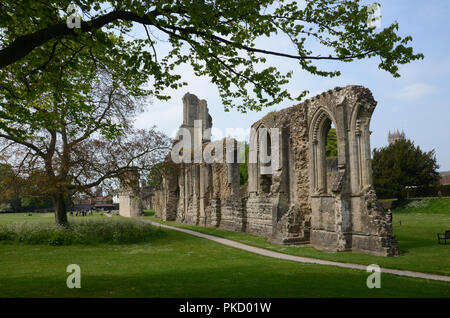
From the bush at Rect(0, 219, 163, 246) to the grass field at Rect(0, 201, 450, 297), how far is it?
2.47m

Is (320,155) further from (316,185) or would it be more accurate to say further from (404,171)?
(404,171)

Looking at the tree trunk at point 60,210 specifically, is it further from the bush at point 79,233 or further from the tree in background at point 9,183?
the tree in background at point 9,183

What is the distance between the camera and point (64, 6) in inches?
295

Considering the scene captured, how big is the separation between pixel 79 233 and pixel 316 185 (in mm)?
11435

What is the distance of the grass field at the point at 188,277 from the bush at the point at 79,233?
2.47 m

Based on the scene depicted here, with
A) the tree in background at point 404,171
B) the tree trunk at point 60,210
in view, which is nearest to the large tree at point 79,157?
the tree trunk at point 60,210

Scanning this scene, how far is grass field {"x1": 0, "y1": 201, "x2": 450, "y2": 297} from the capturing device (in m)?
6.81

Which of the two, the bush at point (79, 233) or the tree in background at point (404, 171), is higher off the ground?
the tree in background at point (404, 171)

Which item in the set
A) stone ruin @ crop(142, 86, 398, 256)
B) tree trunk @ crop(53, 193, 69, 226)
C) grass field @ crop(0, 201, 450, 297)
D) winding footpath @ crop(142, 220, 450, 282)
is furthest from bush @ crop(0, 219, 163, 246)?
winding footpath @ crop(142, 220, 450, 282)

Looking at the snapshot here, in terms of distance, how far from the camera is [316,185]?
15148mm

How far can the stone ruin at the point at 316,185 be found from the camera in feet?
42.2

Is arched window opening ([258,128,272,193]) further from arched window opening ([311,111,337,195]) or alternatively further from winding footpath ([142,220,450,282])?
arched window opening ([311,111,337,195])
